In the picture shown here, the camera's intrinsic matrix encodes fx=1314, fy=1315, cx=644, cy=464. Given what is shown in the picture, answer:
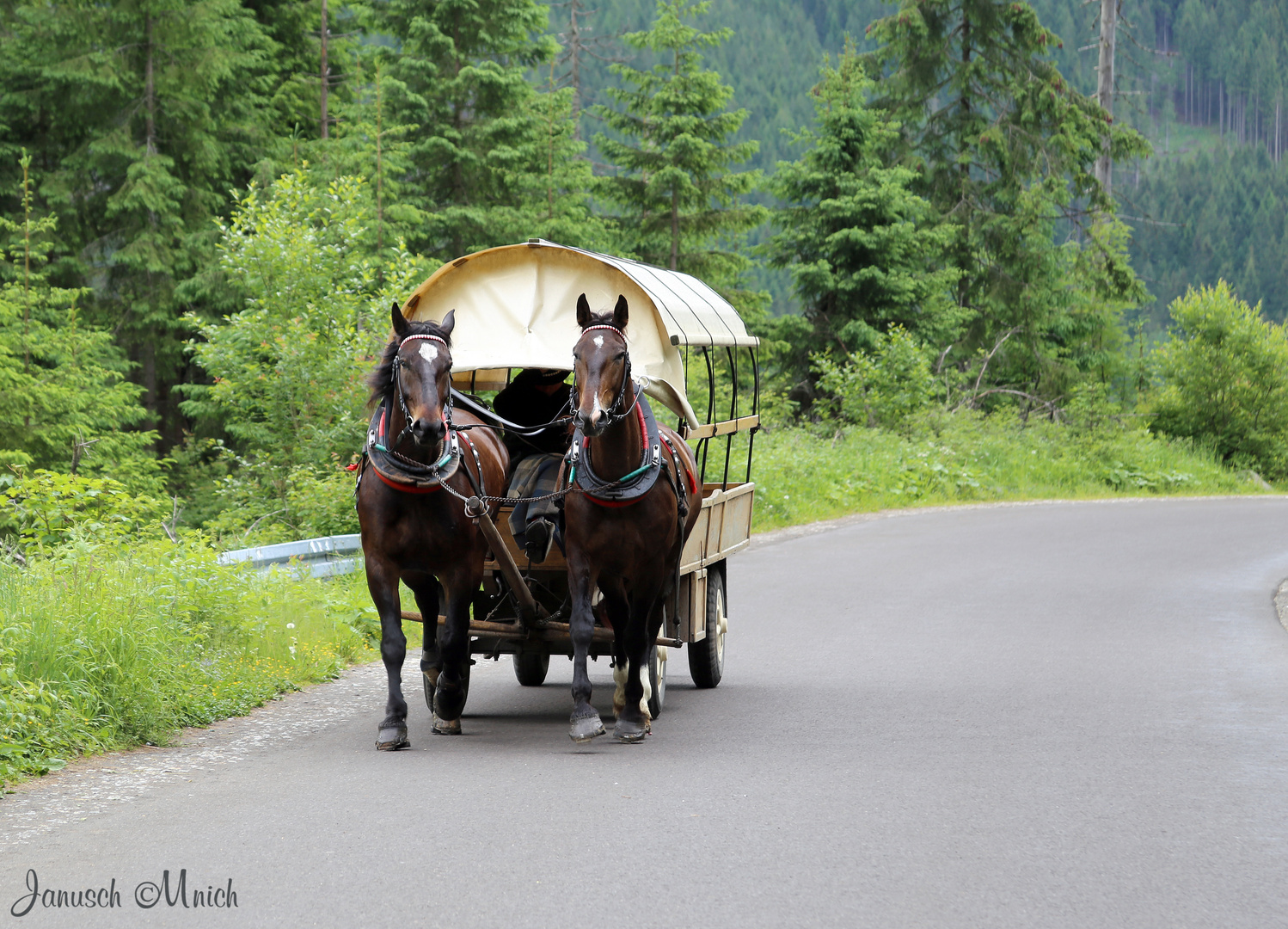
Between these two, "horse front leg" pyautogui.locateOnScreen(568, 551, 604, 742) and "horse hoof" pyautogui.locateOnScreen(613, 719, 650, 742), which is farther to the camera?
"horse hoof" pyautogui.locateOnScreen(613, 719, 650, 742)

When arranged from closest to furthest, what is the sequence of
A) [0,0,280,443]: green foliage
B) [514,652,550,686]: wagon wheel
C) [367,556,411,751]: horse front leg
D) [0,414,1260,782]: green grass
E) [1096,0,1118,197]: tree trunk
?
[0,414,1260,782]: green grass, [367,556,411,751]: horse front leg, [514,652,550,686]: wagon wheel, [0,0,280,443]: green foliage, [1096,0,1118,197]: tree trunk

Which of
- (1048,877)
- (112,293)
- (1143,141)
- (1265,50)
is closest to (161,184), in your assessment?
(112,293)

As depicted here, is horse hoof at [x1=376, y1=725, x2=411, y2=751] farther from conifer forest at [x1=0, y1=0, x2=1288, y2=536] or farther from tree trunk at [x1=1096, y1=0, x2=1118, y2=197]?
tree trunk at [x1=1096, y1=0, x2=1118, y2=197]

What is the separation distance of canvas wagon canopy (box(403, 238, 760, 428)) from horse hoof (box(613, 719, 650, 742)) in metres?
1.92

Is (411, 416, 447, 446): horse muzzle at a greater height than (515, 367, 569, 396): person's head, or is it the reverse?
(515, 367, 569, 396): person's head

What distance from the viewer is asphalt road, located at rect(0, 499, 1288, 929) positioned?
180 inches

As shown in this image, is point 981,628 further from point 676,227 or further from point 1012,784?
point 676,227

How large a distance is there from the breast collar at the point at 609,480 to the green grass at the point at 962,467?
13116 millimetres

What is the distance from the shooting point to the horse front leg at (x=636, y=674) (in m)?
7.35

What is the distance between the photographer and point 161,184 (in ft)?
84.1

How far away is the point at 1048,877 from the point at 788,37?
137925 millimetres

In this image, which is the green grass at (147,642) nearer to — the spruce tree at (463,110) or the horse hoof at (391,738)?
the horse hoof at (391,738)

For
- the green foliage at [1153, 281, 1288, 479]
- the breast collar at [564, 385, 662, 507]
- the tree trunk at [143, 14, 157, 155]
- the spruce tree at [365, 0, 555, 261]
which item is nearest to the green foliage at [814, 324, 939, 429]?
the spruce tree at [365, 0, 555, 261]

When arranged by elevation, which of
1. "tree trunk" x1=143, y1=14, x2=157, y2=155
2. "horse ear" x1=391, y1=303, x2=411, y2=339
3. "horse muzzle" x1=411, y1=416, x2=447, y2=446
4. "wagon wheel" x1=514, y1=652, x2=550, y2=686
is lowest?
"wagon wheel" x1=514, y1=652, x2=550, y2=686
